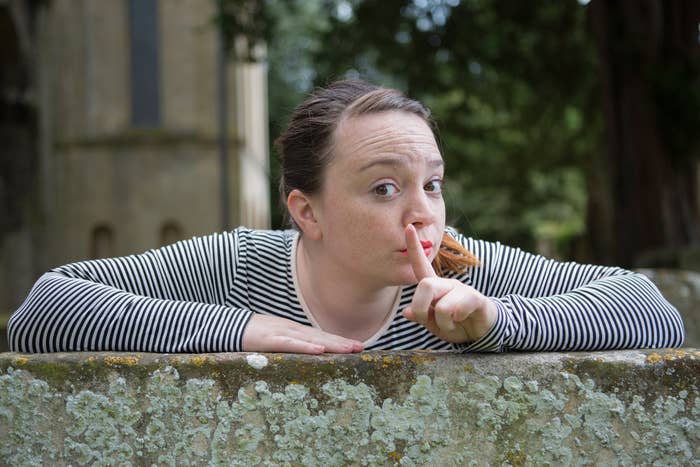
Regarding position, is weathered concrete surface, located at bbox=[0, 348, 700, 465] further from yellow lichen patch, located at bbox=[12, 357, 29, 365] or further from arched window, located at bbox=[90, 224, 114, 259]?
arched window, located at bbox=[90, 224, 114, 259]

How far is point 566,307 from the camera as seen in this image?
2.40 metres

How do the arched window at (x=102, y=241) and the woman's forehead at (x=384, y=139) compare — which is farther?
the arched window at (x=102, y=241)

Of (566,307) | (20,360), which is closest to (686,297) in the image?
(566,307)

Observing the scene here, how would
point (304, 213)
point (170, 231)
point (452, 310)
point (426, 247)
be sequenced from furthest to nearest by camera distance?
point (170, 231)
point (304, 213)
point (426, 247)
point (452, 310)

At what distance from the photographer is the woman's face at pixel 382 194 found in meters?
2.53

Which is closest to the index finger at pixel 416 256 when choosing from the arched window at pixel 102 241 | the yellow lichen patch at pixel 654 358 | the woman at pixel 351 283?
the woman at pixel 351 283

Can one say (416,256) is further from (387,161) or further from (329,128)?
(329,128)

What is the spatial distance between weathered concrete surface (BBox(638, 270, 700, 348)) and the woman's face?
198 centimetres

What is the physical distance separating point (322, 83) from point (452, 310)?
5281 mm

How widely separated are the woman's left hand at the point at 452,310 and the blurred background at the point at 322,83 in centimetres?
124

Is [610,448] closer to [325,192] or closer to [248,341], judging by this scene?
[248,341]

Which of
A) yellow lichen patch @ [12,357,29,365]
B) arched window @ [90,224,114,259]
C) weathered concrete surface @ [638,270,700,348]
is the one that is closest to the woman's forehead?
yellow lichen patch @ [12,357,29,365]

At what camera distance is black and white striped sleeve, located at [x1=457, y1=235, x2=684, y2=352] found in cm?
220

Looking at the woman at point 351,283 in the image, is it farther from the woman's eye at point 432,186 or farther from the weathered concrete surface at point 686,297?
the weathered concrete surface at point 686,297
